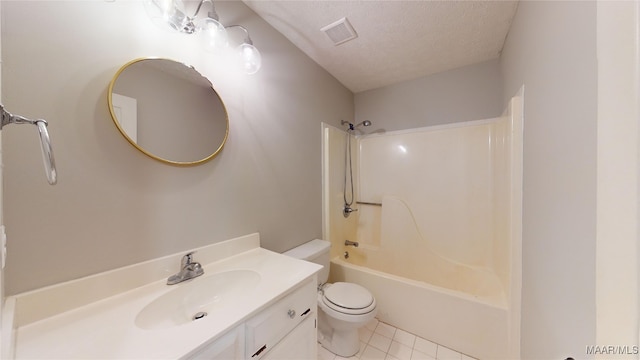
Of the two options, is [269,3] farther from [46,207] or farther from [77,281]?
[77,281]

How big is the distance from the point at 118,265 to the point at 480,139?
260 centimetres

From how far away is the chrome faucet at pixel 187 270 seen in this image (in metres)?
0.90

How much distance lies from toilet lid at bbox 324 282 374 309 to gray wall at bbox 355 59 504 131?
1708 millimetres

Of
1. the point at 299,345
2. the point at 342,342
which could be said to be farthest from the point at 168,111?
the point at 342,342

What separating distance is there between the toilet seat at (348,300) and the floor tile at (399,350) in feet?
1.30

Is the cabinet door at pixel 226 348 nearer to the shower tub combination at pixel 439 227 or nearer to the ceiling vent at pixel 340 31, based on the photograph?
the shower tub combination at pixel 439 227

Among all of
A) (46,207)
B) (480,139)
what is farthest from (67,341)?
(480,139)

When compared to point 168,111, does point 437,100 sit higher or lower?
higher

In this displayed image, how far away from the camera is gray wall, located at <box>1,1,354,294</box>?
24.9 inches

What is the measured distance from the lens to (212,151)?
1.09 meters

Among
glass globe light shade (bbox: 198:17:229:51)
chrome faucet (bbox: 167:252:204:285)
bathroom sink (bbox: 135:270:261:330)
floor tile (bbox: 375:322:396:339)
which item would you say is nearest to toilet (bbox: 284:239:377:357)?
floor tile (bbox: 375:322:396:339)

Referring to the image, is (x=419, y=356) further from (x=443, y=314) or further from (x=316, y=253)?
(x=316, y=253)

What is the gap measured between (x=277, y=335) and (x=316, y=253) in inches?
30.9

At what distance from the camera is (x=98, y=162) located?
0.75 m
